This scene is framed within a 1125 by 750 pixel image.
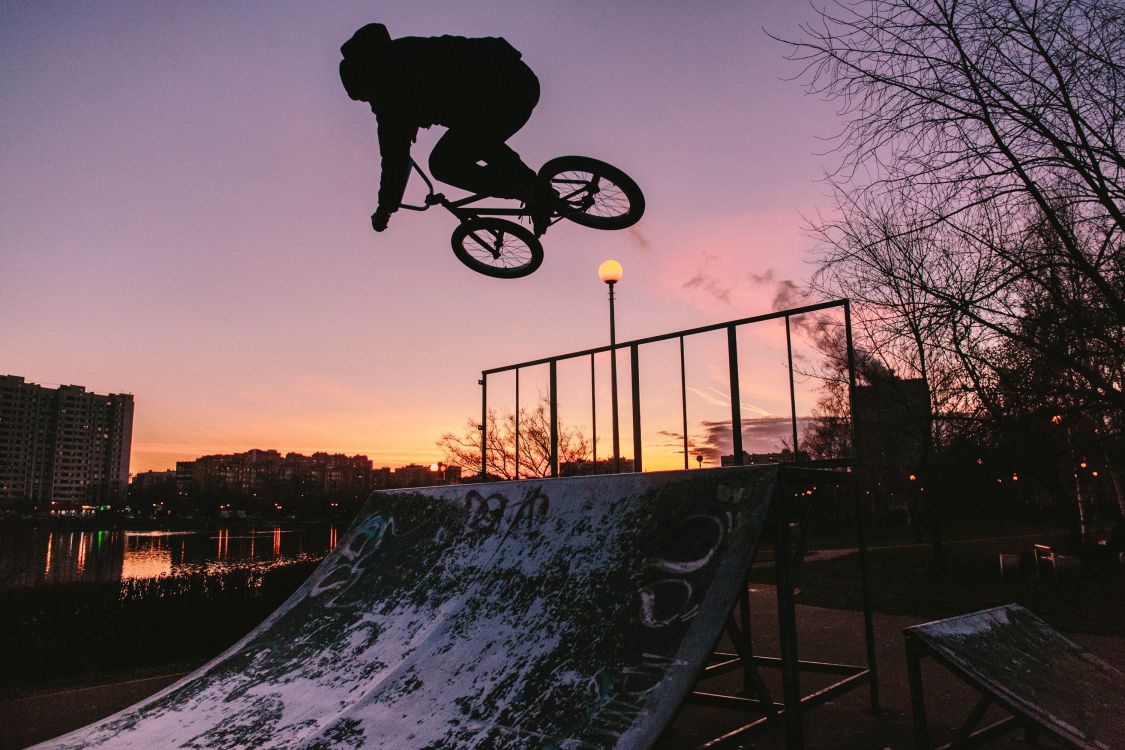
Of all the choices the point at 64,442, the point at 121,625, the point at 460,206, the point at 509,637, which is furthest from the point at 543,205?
the point at 64,442

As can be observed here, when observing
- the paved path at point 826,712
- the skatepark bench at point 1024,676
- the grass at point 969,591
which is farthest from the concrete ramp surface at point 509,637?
the grass at point 969,591

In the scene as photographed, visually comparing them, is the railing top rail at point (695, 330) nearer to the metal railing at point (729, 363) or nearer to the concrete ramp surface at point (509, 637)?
the metal railing at point (729, 363)

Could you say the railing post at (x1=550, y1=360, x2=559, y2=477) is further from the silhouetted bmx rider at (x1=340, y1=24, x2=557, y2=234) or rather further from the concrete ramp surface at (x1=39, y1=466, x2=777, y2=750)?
the silhouetted bmx rider at (x1=340, y1=24, x2=557, y2=234)

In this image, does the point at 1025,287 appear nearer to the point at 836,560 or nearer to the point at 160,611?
the point at 160,611

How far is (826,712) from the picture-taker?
501 cm

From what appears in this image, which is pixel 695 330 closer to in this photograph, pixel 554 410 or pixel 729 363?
pixel 729 363

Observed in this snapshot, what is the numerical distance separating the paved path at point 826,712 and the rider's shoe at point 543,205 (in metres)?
3.37

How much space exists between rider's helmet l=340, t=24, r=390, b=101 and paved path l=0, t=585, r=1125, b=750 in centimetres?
375

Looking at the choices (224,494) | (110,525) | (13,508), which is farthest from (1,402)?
(13,508)

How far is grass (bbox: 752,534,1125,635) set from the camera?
9.72 meters

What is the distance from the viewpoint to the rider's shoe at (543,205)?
14.9ft

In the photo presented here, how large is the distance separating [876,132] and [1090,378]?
2603 mm

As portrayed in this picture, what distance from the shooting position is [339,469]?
188500mm

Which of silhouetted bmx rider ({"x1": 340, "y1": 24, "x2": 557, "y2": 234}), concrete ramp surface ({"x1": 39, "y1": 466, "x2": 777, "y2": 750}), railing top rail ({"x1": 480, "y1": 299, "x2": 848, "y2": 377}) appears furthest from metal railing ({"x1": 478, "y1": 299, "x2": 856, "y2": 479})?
silhouetted bmx rider ({"x1": 340, "y1": 24, "x2": 557, "y2": 234})
